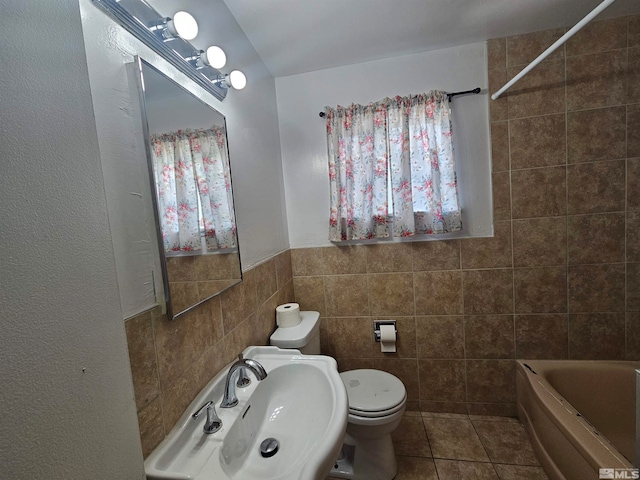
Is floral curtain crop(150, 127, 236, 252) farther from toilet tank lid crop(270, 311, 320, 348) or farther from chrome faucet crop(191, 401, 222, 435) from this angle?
toilet tank lid crop(270, 311, 320, 348)

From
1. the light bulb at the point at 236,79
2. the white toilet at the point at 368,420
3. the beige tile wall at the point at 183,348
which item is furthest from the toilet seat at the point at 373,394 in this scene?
the light bulb at the point at 236,79

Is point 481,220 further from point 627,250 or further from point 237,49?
point 237,49

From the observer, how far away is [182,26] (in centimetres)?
83

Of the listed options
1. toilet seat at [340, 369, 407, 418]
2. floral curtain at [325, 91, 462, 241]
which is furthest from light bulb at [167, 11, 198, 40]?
toilet seat at [340, 369, 407, 418]

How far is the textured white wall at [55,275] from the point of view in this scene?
36 cm

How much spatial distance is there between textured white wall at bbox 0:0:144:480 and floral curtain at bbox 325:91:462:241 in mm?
1419

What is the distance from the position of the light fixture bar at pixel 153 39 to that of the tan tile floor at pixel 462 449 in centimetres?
203

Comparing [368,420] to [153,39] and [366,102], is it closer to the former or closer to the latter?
[153,39]

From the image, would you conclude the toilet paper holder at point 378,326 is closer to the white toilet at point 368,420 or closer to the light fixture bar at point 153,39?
the white toilet at point 368,420

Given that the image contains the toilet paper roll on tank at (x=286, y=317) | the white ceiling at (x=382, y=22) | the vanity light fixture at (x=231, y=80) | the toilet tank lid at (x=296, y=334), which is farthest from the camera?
the toilet paper roll on tank at (x=286, y=317)

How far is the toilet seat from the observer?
134 cm

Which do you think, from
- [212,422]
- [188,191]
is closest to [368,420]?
[212,422]

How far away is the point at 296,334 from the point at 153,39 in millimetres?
1384

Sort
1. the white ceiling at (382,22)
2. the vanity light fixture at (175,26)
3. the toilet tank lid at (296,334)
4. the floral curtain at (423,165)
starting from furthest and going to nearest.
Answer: the floral curtain at (423,165) < the toilet tank lid at (296,334) < the white ceiling at (382,22) < the vanity light fixture at (175,26)
